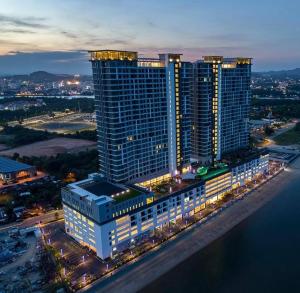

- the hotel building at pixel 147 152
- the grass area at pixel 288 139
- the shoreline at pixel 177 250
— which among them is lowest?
the shoreline at pixel 177 250

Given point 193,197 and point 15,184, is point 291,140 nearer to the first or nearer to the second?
point 193,197

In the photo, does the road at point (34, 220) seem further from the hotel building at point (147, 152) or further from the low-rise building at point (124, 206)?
the hotel building at point (147, 152)

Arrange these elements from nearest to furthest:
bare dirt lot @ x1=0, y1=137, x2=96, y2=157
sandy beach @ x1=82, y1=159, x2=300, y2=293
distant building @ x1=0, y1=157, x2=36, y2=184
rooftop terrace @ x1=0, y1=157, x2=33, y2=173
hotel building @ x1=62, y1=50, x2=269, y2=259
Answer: sandy beach @ x1=82, y1=159, x2=300, y2=293
hotel building @ x1=62, y1=50, x2=269, y2=259
distant building @ x1=0, y1=157, x2=36, y2=184
rooftop terrace @ x1=0, y1=157, x2=33, y2=173
bare dirt lot @ x1=0, y1=137, x2=96, y2=157

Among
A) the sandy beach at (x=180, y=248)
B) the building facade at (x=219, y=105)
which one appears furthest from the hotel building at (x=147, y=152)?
the sandy beach at (x=180, y=248)

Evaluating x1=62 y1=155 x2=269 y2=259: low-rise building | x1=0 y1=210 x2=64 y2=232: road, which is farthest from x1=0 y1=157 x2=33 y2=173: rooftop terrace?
x1=62 y1=155 x2=269 y2=259: low-rise building

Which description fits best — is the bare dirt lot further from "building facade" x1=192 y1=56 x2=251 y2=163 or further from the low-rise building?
the low-rise building

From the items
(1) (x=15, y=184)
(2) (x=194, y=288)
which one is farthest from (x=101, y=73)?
(1) (x=15, y=184)

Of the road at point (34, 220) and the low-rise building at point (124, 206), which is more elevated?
the low-rise building at point (124, 206)
